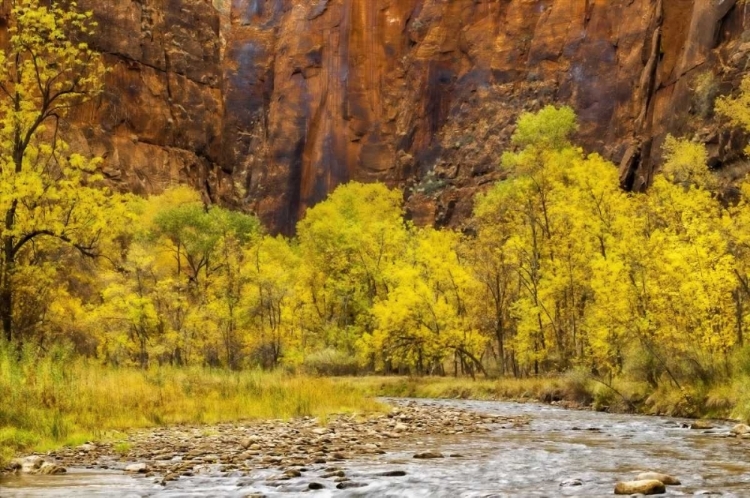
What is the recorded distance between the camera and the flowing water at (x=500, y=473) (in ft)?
30.4

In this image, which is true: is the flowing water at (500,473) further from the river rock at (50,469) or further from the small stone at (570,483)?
the river rock at (50,469)

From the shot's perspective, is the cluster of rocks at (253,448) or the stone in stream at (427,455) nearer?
the cluster of rocks at (253,448)

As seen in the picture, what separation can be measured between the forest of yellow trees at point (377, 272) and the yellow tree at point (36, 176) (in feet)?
0.20

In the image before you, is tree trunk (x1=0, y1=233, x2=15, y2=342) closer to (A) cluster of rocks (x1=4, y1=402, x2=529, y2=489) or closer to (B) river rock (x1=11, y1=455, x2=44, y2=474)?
(A) cluster of rocks (x1=4, y1=402, x2=529, y2=489)

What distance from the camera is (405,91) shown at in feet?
370

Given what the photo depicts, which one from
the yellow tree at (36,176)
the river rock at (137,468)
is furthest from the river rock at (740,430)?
the yellow tree at (36,176)

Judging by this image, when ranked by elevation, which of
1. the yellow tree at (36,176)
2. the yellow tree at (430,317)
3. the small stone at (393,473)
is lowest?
the small stone at (393,473)

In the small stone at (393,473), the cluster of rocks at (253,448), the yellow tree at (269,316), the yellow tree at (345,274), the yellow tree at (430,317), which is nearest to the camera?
the small stone at (393,473)

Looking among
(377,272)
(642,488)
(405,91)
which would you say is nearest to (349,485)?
(642,488)

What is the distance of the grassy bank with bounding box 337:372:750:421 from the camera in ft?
68.9

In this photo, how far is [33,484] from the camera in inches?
375

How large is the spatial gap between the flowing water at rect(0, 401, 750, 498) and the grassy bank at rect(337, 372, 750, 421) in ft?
16.1

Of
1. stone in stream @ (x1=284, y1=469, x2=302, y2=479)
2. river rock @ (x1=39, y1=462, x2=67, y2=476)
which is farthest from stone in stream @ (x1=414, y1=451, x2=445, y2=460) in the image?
river rock @ (x1=39, y1=462, x2=67, y2=476)

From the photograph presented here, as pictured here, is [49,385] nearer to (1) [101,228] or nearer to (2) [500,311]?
(1) [101,228]
